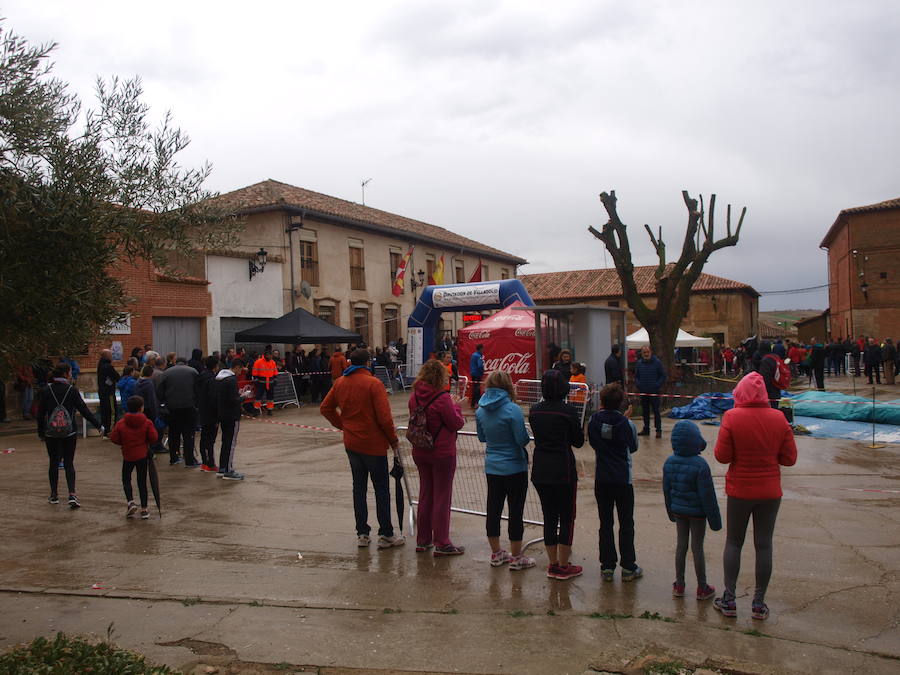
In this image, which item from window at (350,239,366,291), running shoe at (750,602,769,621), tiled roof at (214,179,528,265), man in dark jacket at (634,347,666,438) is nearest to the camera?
running shoe at (750,602,769,621)

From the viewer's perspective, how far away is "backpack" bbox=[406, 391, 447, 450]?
6.12 metres

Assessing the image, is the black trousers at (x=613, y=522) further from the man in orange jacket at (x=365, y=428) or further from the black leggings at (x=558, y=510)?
the man in orange jacket at (x=365, y=428)

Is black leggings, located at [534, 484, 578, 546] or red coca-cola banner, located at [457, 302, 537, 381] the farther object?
red coca-cola banner, located at [457, 302, 537, 381]

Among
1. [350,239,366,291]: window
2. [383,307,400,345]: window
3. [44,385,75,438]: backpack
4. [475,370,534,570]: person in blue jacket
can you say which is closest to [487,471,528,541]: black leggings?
[475,370,534,570]: person in blue jacket

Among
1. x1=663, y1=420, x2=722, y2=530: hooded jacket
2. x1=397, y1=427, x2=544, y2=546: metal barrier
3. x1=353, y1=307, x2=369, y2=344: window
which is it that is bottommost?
x1=397, y1=427, x2=544, y2=546: metal barrier

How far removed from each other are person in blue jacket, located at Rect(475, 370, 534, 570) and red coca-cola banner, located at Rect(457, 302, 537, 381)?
13638 mm

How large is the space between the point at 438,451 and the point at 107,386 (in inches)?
355

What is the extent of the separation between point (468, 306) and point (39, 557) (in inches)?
710

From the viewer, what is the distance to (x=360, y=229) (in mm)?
31672

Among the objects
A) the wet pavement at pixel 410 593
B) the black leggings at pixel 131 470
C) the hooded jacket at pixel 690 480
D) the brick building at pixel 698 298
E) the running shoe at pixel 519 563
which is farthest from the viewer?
the brick building at pixel 698 298

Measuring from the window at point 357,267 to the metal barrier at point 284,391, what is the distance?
11.6 m

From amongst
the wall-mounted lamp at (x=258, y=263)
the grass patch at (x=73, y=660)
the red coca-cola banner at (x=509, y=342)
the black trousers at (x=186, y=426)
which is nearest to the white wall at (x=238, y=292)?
the wall-mounted lamp at (x=258, y=263)

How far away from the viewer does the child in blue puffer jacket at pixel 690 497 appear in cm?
505

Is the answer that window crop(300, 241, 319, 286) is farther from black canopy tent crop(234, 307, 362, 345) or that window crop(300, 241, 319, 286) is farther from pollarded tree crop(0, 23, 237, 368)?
pollarded tree crop(0, 23, 237, 368)
